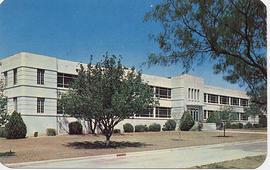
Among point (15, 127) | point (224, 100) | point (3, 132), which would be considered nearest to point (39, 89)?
point (15, 127)

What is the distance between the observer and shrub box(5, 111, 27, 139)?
17.4 metres

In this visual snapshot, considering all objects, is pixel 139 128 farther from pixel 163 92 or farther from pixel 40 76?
pixel 40 76

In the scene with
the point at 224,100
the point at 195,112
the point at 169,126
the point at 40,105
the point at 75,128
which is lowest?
the point at 169,126

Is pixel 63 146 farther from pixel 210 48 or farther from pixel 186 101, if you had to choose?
pixel 186 101

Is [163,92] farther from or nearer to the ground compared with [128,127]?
farther from the ground

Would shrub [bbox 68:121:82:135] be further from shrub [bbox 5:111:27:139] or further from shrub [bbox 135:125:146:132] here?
shrub [bbox 135:125:146:132]

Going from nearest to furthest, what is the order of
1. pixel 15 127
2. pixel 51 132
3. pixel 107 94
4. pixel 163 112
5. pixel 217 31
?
1. pixel 217 31
2. pixel 107 94
3. pixel 15 127
4. pixel 51 132
5. pixel 163 112

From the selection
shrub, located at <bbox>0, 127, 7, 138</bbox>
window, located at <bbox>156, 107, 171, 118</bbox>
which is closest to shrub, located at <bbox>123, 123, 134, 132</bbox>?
window, located at <bbox>156, 107, 171, 118</bbox>

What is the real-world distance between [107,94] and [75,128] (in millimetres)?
9028

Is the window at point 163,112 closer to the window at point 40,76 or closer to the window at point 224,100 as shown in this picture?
the window at point 224,100

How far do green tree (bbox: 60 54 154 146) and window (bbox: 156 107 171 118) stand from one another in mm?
16251

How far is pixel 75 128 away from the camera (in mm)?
23500

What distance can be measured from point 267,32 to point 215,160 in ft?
18.6

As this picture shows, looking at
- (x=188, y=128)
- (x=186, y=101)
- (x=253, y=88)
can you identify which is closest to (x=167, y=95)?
(x=186, y=101)
